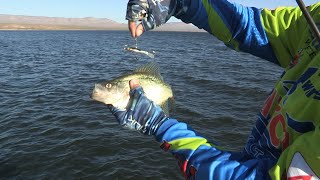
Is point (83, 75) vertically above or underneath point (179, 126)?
underneath

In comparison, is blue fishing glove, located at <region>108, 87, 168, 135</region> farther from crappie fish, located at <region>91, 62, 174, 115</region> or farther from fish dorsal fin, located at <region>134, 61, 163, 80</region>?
fish dorsal fin, located at <region>134, 61, 163, 80</region>


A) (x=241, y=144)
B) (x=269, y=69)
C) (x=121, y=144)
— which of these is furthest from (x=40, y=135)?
(x=269, y=69)

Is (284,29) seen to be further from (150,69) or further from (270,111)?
(150,69)

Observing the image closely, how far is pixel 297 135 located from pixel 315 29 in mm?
818

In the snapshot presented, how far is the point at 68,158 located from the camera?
10703 mm

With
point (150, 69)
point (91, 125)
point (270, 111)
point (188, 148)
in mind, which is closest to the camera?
point (188, 148)

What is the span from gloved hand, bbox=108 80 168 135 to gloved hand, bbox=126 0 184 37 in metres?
0.64

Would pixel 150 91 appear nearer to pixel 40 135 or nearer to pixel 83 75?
pixel 40 135

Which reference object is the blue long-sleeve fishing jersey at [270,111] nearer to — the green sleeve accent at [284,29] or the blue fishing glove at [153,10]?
the green sleeve accent at [284,29]

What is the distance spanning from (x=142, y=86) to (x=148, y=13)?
0.80 meters

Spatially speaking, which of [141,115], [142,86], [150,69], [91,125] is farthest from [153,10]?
[91,125]

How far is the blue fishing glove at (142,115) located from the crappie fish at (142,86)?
144 mm

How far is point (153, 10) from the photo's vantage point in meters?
3.40

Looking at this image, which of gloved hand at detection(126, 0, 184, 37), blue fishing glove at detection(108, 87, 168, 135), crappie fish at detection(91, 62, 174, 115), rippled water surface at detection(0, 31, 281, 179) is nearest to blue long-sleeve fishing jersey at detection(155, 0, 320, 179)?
blue fishing glove at detection(108, 87, 168, 135)
